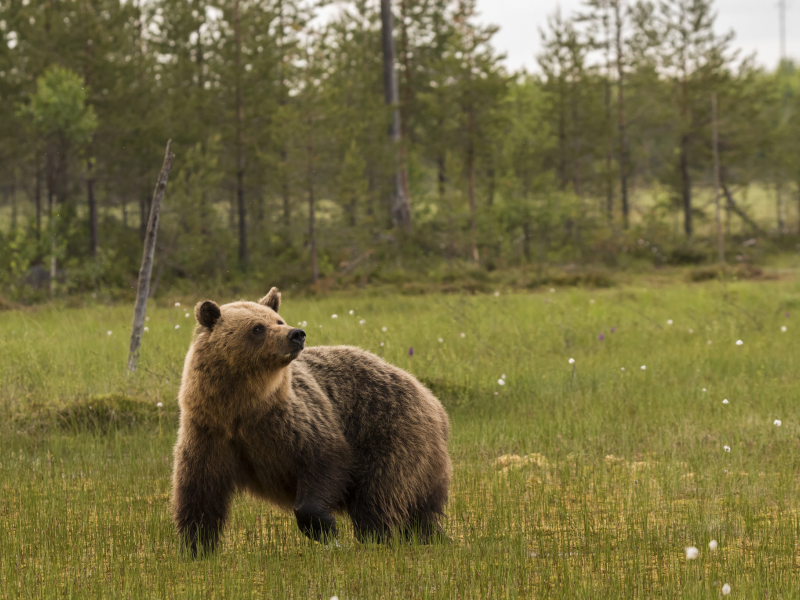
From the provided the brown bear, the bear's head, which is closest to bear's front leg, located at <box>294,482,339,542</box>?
the brown bear

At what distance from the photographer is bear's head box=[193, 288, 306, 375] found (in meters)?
4.17

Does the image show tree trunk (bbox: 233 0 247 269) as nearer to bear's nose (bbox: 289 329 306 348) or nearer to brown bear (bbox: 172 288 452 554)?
brown bear (bbox: 172 288 452 554)

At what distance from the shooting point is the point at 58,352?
984 centimetres

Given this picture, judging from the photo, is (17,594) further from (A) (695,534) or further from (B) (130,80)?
(B) (130,80)

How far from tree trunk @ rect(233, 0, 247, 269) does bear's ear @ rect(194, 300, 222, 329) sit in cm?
2498

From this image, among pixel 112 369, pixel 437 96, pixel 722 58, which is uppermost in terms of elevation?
pixel 722 58

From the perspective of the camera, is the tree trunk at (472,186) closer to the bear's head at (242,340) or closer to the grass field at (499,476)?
the grass field at (499,476)

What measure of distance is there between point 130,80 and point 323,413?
2598 centimetres

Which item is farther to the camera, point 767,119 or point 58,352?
point 767,119

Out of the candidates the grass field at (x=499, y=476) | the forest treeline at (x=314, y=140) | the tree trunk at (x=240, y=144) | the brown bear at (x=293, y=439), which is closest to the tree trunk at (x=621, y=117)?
the forest treeline at (x=314, y=140)

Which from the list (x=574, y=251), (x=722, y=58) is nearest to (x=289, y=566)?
(x=574, y=251)

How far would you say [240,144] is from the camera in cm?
2892

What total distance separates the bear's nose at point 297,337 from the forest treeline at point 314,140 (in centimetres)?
1908

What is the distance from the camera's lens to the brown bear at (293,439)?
436 centimetres
